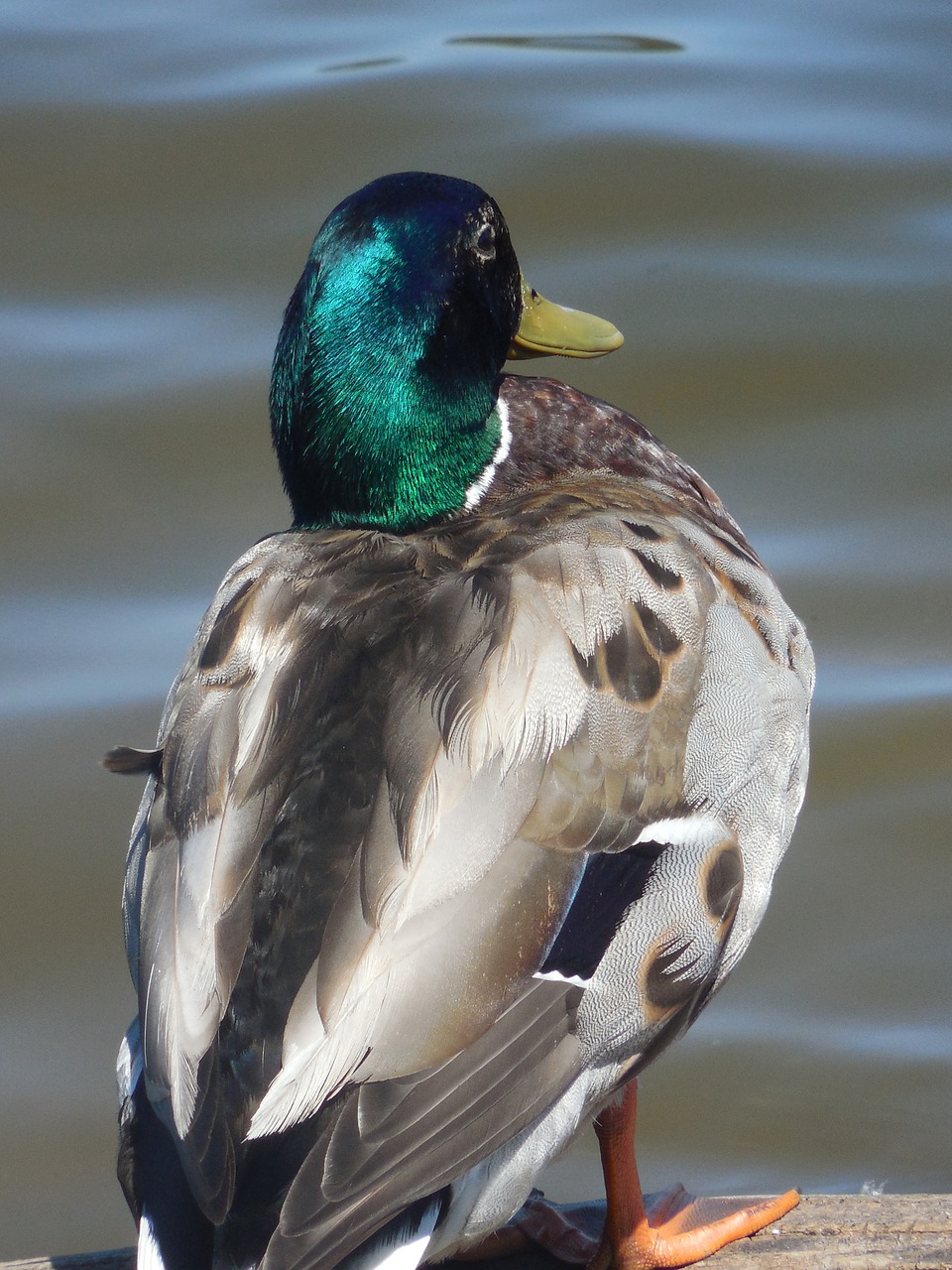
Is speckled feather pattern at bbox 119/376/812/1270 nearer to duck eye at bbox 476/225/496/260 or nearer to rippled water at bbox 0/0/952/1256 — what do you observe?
duck eye at bbox 476/225/496/260

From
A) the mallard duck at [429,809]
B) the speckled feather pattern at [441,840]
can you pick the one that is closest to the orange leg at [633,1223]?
the mallard duck at [429,809]

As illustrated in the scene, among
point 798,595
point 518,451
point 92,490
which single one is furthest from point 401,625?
point 92,490

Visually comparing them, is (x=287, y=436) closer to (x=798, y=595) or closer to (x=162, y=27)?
(x=798, y=595)

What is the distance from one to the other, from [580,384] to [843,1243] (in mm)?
3611

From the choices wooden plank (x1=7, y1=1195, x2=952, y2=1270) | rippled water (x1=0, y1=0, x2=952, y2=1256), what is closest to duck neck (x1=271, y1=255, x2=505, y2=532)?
wooden plank (x1=7, y1=1195, x2=952, y2=1270)

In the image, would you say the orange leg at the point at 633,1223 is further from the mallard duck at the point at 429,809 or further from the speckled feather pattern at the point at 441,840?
the speckled feather pattern at the point at 441,840

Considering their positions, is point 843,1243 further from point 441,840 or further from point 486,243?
point 486,243

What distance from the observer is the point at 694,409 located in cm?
574

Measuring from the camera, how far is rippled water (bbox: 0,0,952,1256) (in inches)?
155

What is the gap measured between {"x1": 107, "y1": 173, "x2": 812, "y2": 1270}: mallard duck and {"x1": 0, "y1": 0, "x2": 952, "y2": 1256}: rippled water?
1236mm

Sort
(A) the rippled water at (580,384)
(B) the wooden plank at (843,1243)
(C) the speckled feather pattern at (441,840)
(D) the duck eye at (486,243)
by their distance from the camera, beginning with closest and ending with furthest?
1. (C) the speckled feather pattern at (441,840)
2. (B) the wooden plank at (843,1243)
3. (D) the duck eye at (486,243)
4. (A) the rippled water at (580,384)

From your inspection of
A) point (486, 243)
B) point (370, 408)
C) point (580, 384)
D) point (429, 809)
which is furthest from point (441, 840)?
point (580, 384)

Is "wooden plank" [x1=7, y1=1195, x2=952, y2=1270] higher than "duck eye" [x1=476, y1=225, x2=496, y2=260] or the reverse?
the reverse

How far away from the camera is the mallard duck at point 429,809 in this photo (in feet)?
6.44
